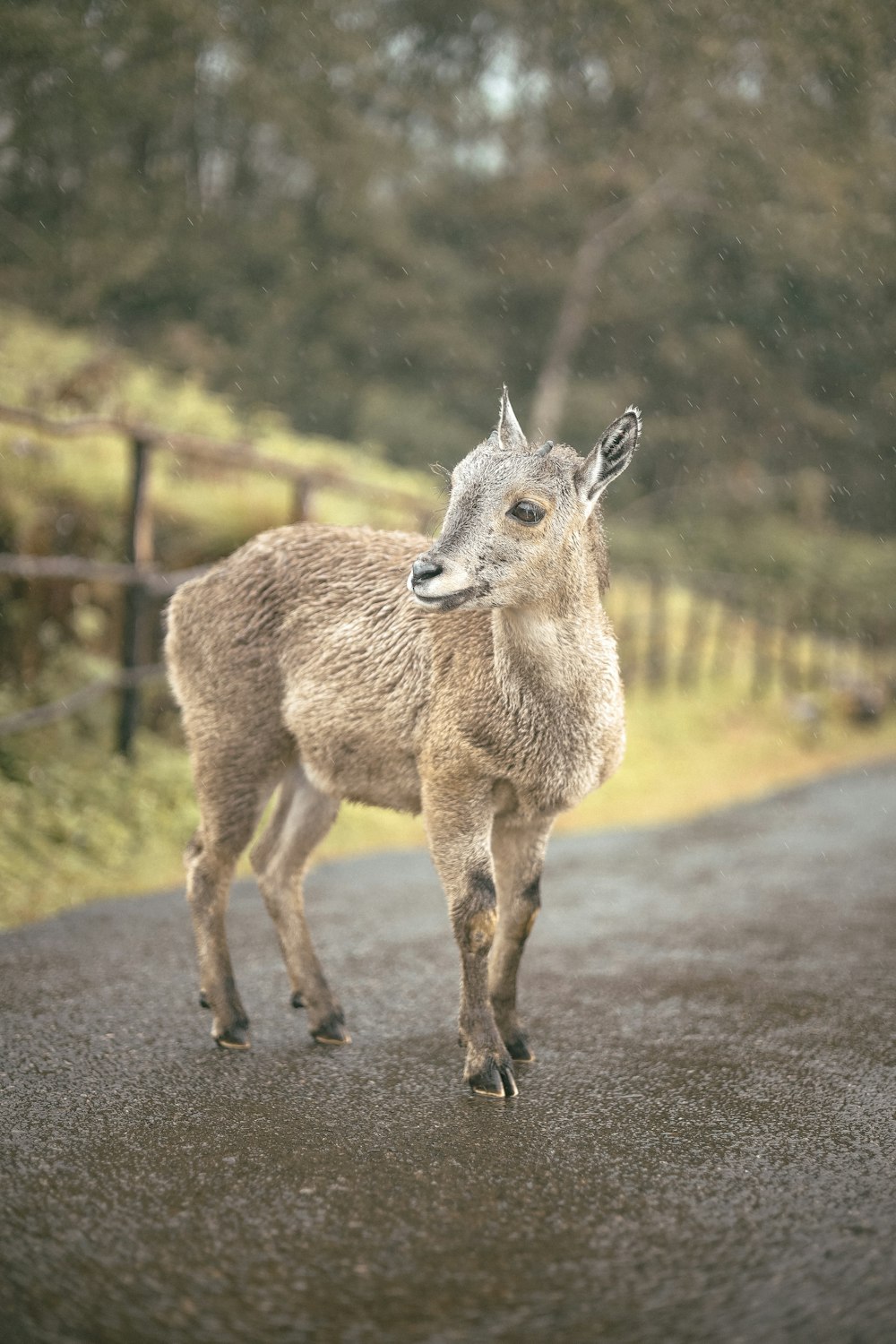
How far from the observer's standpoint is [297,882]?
19.0 feet

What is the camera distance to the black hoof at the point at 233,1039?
17.1ft

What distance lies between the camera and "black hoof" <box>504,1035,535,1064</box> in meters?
5.17

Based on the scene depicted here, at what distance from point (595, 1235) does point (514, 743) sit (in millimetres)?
1926

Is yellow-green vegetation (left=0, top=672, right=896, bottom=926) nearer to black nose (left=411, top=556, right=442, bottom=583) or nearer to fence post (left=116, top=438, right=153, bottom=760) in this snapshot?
fence post (left=116, top=438, right=153, bottom=760)

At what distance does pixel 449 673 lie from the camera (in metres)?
5.26

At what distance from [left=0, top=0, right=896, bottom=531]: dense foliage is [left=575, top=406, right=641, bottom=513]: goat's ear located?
20.0 meters

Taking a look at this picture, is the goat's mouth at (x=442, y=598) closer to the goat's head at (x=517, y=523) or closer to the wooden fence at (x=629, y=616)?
the goat's head at (x=517, y=523)

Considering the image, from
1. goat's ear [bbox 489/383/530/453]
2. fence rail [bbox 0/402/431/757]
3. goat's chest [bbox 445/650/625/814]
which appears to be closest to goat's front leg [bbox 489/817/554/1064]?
goat's chest [bbox 445/650/625/814]

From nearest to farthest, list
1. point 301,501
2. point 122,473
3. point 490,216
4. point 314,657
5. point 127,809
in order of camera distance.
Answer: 1. point 314,657
2. point 127,809
3. point 122,473
4. point 301,501
5. point 490,216

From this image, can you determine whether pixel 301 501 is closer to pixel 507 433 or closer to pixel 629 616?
pixel 507 433

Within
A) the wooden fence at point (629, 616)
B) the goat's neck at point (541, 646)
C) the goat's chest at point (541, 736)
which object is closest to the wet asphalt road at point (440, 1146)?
the goat's chest at point (541, 736)

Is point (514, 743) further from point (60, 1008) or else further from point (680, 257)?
point (680, 257)

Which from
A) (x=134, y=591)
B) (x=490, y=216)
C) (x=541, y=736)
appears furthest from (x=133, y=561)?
(x=490, y=216)

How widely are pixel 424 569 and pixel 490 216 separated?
99.1 feet
